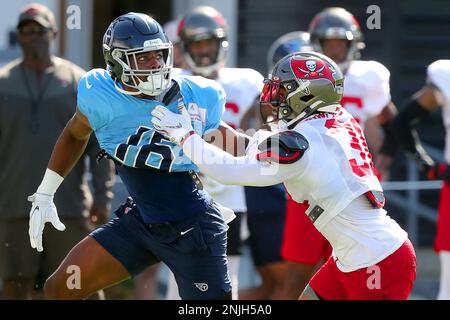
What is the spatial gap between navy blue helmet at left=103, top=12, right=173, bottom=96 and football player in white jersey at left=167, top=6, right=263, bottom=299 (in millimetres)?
1672

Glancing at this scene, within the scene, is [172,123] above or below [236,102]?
above

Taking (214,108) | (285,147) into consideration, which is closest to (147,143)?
(214,108)

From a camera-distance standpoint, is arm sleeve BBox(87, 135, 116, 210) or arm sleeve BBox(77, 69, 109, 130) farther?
arm sleeve BBox(87, 135, 116, 210)

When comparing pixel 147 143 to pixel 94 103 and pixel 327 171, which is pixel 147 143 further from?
pixel 327 171

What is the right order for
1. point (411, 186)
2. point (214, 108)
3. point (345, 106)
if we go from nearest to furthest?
point (214, 108) → point (345, 106) → point (411, 186)

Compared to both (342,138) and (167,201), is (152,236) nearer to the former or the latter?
(167,201)

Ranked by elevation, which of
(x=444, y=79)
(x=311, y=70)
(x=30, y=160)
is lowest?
(x=30, y=160)

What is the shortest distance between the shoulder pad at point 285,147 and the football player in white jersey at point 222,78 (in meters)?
1.98

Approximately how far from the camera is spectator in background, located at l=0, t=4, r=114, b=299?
23.0ft

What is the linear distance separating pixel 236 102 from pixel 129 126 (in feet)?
6.03

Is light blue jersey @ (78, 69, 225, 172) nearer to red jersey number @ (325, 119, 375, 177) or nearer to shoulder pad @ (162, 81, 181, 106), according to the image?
shoulder pad @ (162, 81, 181, 106)

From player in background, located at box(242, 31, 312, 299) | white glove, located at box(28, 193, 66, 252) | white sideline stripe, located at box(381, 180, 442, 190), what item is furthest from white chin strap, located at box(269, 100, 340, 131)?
white sideline stripe, located at box(381, 180, 442, 190)

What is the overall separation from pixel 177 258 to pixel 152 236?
143mm

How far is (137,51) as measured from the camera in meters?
5.45
